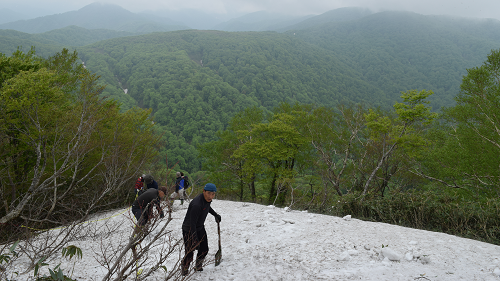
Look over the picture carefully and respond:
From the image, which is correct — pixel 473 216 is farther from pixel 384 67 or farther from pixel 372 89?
pixel 384 67

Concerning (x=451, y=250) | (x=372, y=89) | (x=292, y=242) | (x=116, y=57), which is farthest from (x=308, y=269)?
(x=116, y=57)

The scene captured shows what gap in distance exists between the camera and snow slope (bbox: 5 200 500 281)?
4191mm

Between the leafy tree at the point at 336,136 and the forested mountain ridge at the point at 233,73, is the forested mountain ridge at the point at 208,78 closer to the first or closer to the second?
the forested mountain ridge at the point at 233,73

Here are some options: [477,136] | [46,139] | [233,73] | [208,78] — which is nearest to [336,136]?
[477,136]

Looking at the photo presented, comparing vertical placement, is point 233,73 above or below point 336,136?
above

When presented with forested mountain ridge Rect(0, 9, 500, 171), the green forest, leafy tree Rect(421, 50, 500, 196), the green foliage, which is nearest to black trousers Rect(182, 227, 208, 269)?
the green forest

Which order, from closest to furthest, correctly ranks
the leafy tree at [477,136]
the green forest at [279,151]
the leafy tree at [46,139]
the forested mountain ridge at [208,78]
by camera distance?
the green forest at [279,151] < the leafy tree at [46,139] < the leafy tree at [477,136] < the forested mountain ridge at [208,78]

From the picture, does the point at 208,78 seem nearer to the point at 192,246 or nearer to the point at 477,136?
the point at 477,136

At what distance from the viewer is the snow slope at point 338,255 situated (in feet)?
13.8

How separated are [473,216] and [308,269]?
5598mm

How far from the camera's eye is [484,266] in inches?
168

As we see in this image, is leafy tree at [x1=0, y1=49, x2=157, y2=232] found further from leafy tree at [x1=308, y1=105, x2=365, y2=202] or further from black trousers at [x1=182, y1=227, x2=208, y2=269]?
leafy tree at [x1=308, y1=105, x2=365, y2=202]

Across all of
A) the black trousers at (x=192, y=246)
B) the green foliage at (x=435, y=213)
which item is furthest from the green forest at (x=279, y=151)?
the black trousers at (x=192, y=246)

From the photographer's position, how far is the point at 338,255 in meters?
4.88
